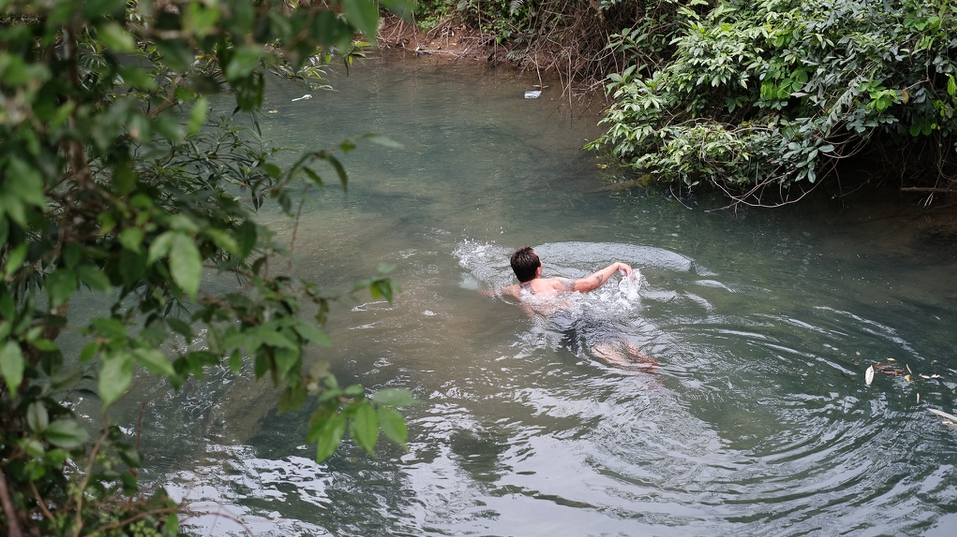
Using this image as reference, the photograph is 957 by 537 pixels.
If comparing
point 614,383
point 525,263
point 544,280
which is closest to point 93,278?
point 614,383

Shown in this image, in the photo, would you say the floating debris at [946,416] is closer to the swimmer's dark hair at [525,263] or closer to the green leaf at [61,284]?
the swimmer's dark hair at [525,263]

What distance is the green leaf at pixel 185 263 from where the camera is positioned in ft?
5.69

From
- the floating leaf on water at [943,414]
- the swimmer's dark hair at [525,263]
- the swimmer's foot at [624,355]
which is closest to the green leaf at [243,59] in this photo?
the swimmer's foot at [624,355]

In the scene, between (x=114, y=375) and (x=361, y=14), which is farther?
(x=114, y=375)

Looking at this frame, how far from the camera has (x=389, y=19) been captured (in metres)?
17.1

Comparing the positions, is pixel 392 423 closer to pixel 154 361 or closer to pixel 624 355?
pixel 154 361

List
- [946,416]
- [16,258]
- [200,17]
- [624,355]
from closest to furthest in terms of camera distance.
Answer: [200,17] < [16,258] < [946,416] < [624,355]

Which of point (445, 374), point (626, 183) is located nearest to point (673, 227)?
point (626, 183)

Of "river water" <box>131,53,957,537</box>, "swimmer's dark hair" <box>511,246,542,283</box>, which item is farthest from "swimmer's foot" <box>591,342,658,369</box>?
"swimmer's dark hair" <box>511,246,542,283</box>

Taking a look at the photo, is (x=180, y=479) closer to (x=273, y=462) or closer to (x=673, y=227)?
(x=273, y=462)

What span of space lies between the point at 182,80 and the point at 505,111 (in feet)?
28.1

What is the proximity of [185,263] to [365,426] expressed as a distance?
605 mm

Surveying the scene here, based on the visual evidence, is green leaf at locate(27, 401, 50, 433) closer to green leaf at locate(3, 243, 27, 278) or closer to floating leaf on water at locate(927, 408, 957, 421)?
green leaf at locate(3, 243, 27, 278)

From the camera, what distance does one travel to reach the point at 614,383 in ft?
17.4
